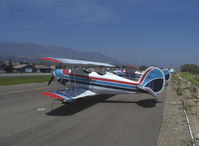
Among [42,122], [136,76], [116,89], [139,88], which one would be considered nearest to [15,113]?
[42,122]

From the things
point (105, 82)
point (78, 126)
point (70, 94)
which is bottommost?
point (78, 126)

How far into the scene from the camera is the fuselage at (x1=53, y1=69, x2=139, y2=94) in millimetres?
11078

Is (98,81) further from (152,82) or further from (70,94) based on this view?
(152,82)

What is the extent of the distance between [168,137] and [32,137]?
3.91m

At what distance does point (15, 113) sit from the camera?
877 cm

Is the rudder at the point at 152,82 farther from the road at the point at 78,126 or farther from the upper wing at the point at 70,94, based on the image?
the upper wing at the point at 70,94

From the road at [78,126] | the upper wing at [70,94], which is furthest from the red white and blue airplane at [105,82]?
the road at [78,126]

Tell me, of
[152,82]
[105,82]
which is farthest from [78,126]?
[152,82]

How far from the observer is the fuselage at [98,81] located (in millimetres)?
11078

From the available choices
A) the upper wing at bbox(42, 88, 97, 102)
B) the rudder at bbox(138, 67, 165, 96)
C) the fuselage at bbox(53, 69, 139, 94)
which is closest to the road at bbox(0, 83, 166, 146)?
the upper wing at bbox(42, 88, 97, 102)

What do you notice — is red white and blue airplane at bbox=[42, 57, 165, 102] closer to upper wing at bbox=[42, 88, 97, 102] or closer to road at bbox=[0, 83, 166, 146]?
upper wing at bbox=[42, 88, 97, 102]

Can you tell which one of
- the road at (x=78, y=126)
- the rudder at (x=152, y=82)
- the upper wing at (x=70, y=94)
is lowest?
the road at (x=78, y=126)

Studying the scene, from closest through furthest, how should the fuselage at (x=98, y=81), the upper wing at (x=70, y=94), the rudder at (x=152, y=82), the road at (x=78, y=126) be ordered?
the road at (x=78, y=126) < the upper wing at (x=70, y=94) < the rudder at (x=152, y=82) < the fuselage at (x=98, y=81)

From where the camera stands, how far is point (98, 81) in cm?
1158
